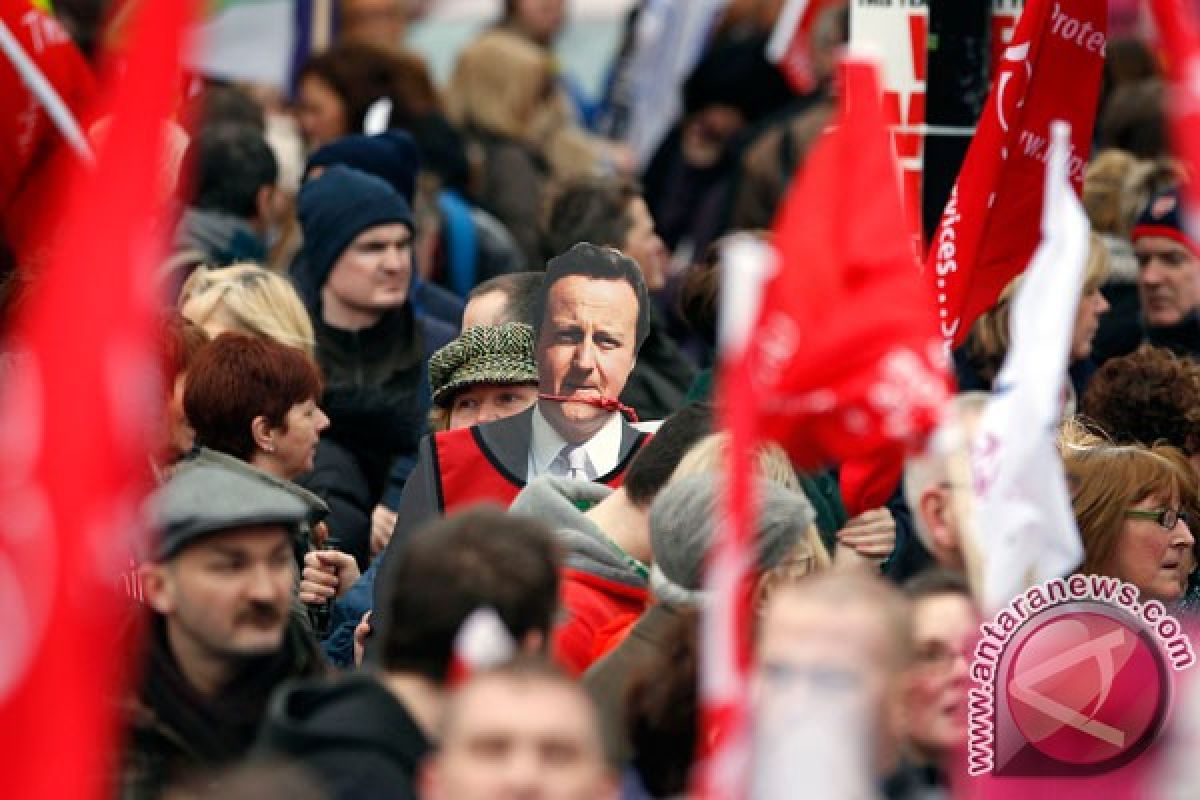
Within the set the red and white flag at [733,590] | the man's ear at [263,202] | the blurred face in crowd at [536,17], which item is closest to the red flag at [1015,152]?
the red and white flag at [733,590]

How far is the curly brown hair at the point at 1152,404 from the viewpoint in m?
7.27

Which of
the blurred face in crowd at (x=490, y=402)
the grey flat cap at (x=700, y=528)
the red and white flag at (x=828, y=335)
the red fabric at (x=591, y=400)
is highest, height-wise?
the red and white flag at (x=828, y=335)

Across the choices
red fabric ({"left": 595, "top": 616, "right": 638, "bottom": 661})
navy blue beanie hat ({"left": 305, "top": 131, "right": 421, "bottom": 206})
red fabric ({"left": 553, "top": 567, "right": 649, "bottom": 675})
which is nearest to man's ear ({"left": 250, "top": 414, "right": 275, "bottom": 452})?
red fabric ({"left": 553, "top": 567, "right": 649, "bottom": 675})

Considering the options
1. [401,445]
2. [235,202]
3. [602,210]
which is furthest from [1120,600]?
[235,202]

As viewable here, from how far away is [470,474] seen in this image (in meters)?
6.51

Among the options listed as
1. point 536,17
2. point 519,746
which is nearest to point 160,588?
point 519,746

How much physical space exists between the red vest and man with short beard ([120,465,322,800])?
1303 millimetres

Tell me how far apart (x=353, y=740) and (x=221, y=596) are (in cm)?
61

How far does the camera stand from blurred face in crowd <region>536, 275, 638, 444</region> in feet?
22.0

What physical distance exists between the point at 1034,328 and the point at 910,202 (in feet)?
8.46

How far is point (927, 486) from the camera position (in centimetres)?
539

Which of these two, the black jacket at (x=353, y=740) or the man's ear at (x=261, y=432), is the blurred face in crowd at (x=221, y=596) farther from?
the man's ear at (x=261, y=432)

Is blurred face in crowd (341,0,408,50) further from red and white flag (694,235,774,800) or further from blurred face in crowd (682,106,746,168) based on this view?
red and white flag (694,235,774,800)

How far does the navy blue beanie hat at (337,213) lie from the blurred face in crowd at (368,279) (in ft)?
0.10
